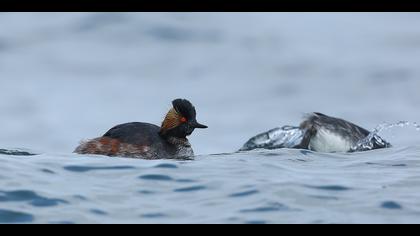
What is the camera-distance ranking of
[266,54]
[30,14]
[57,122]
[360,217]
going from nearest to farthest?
[360,217] < [57,122] < [266,54] < [30,14]

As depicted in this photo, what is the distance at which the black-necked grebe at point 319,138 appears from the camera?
1324 centimetres

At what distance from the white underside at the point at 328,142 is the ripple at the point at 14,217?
5.11 meters

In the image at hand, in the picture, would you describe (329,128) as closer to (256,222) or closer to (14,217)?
(256,222)

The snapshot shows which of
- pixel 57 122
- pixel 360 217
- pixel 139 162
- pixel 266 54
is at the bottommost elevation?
pixel 360 217

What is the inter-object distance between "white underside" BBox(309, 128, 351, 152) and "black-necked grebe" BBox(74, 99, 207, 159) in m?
1.35

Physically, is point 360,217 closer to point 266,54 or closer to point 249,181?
point 249,181

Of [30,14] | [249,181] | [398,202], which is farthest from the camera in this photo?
[30,14]

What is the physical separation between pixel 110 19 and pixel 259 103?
448 centimetres

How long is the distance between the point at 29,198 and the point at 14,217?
594 mm

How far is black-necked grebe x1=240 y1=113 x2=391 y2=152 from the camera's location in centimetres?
1324

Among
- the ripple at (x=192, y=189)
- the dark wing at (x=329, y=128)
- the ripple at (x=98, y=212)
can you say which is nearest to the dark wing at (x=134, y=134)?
the dark wing at (x=329, y=128)

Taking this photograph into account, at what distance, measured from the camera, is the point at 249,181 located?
32.9 ft

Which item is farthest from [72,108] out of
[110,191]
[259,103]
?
[110,191]

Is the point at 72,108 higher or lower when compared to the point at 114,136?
higher
